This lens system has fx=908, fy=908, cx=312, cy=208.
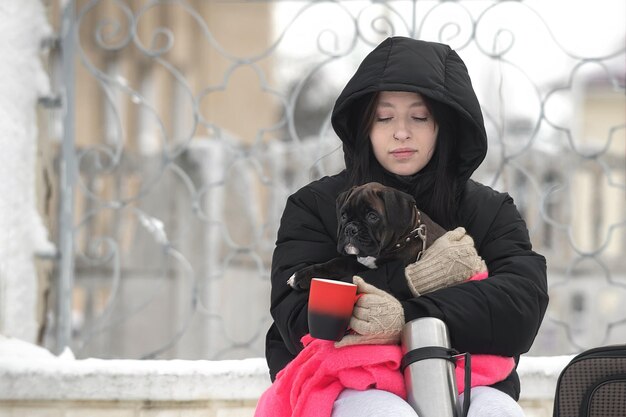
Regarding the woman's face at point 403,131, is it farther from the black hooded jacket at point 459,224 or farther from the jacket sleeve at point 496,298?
the jacket sleeve at point 496,298

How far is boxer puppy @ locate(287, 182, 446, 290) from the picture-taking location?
5.20 feet

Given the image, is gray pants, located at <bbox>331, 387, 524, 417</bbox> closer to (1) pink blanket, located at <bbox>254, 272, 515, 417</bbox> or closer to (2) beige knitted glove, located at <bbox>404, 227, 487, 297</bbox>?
(1) pink blanket, located at <bbox>254, 272, 515, 417</bbox>

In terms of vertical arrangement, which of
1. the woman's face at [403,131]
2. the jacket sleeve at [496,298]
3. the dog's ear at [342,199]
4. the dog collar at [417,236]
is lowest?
the jacket sleeve at [496,298]

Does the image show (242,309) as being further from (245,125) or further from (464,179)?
(245,125)

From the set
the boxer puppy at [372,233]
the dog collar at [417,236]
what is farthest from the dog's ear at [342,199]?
the dog collar at [417,236]

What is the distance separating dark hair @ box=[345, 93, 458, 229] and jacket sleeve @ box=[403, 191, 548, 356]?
6cm

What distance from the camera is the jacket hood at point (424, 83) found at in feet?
5.52

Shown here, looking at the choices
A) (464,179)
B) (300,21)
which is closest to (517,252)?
(464,179)

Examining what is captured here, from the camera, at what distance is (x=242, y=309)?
20.1 feet

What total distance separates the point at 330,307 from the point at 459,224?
0.43 m

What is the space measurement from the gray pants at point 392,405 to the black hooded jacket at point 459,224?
0.11m

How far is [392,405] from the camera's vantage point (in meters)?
1.48

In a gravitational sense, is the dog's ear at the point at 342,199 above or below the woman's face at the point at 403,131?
below

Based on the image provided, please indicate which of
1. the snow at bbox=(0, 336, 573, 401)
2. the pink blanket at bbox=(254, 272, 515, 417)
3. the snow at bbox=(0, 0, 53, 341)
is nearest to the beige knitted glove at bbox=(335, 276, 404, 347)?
the pink blanket at bbox=(254, 272, 515, 417)
